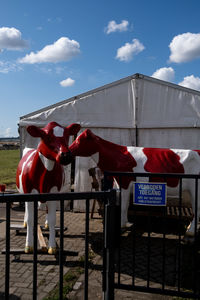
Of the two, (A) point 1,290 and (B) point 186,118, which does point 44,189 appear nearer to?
(A) point 1,290

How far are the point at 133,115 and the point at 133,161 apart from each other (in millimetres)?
2539

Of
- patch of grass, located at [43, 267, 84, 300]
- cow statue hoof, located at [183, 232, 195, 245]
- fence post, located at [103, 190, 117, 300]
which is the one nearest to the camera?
fence post, located at [103, 190, 117, 300]

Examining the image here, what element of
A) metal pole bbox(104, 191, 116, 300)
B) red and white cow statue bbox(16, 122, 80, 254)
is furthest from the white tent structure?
metal pole bbox(104, 191, 116, 300)

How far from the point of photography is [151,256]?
435 cm

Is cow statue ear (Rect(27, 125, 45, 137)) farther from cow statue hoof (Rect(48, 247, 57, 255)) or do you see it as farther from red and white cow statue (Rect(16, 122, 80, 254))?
cow statue hoof (Rect(48, 247, 57, 255))

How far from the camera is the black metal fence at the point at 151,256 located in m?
2.51

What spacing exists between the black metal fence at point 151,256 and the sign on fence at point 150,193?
0.32 ft

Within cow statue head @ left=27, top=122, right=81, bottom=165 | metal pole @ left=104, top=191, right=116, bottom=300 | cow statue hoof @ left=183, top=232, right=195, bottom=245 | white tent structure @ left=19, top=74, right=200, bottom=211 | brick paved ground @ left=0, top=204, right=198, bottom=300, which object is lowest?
brick paved ground @ left=0, top=204, right=198, bottom=300

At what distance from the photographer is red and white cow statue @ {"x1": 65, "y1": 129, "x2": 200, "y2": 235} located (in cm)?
475

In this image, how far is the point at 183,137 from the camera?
690 centimetres

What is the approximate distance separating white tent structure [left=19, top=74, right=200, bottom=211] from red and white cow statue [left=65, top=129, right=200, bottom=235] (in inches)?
80.9

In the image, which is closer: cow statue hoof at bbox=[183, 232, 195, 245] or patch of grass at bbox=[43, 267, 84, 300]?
patch of grass at bbox=[43, 267, 84, 300]

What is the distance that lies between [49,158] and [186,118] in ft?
13.4

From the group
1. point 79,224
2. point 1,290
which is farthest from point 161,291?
point 79,224
